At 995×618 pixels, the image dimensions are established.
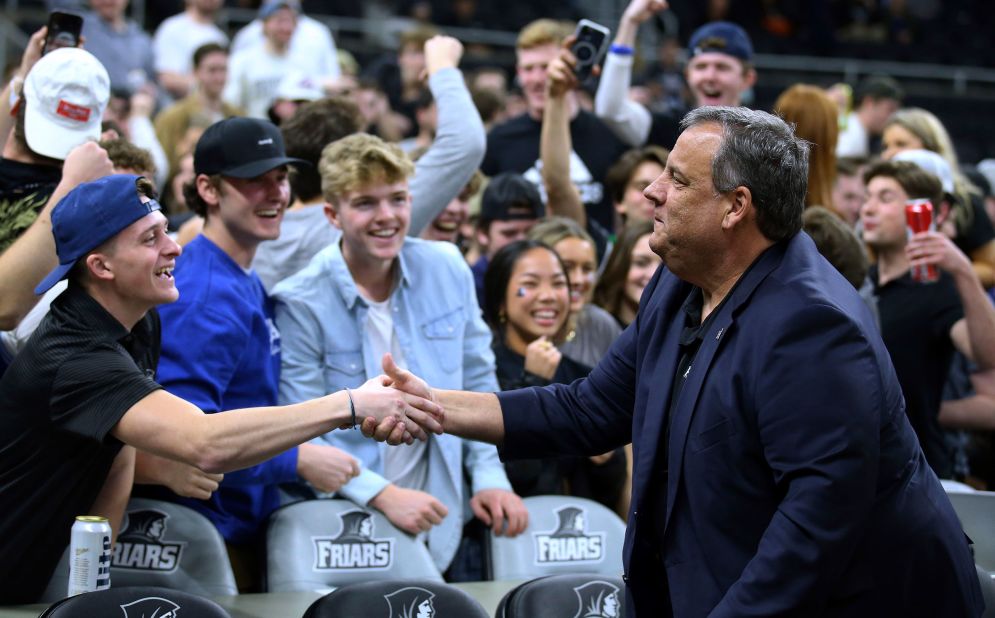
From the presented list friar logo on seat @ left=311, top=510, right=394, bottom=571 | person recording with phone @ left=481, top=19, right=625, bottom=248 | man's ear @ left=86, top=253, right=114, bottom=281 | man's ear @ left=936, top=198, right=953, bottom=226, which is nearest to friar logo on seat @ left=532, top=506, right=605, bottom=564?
friar logo on seat @ left=311, top=510, right=394, bottom=571

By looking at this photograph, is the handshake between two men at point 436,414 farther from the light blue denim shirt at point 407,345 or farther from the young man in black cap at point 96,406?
the light blue denim shirt at point 407,345

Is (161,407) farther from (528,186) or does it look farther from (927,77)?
(927,77)

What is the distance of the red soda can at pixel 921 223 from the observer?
521 centimetres

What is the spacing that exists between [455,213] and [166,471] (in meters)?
2.55

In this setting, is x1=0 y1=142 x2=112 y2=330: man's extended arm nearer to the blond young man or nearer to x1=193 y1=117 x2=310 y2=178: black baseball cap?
x1=193 y1=117 x2=310 y2=178: black baseball cap

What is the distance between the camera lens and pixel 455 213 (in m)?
6.18

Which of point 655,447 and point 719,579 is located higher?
point 655,447

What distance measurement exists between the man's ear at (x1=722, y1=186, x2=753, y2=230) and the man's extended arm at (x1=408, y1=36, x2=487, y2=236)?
90.3 inches

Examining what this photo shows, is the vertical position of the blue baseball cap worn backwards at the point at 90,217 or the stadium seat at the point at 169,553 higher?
the blue baseball cap worn backwards at the point at 90,217

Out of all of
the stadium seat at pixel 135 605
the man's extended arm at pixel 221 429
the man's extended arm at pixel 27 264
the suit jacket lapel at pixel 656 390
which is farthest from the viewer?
the man's extended arm at pixel 27 264

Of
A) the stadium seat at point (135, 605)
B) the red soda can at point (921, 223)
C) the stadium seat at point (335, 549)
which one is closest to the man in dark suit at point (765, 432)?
the stadium seat at point (135, 605)

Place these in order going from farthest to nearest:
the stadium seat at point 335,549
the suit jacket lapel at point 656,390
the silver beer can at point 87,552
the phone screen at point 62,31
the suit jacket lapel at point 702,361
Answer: the phone screen at point 62,31, the stadium seat at point 335,549, the silver beer can at point 87,552, the suit jacket lapel at point 656,390, the suit jacket lapel at point 702,361

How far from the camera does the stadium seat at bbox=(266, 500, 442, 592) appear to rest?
421 centimetres

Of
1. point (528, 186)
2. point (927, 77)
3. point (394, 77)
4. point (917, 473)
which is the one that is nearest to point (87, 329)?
point (917, 473)
